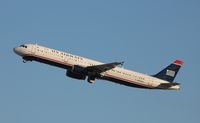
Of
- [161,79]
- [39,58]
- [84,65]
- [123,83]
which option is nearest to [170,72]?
[161,79]

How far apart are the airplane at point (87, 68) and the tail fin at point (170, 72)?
15.3ft

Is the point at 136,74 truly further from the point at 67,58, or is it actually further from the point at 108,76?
the point at 67,58

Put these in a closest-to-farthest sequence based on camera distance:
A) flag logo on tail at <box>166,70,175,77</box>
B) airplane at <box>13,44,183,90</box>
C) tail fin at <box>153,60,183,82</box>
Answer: airplane at <box>13,44,183,90</box>
tail fin at <box>153,60,183,82</box>
flag logo on tail at <box>166,70,175,77</box>

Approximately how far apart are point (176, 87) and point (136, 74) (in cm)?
953

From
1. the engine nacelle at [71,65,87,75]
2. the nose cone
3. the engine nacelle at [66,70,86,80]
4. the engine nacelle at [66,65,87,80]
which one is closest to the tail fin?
the engine nacelle at [66,70,86,80]

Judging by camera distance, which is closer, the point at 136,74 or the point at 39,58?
the point at 39,58

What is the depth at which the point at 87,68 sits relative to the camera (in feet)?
394

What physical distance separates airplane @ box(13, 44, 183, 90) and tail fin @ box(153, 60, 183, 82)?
15.3 ft

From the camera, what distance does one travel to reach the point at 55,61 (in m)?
119

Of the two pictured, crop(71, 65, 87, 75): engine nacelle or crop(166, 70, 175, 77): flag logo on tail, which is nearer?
crop(71, 65, 87, 75): engine nacelle

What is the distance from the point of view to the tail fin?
133m

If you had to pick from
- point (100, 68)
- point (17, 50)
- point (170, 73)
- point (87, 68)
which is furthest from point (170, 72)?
point (17, 50)

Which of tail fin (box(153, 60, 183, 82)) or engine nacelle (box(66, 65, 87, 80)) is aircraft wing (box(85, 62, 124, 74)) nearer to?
engine nacelle (box(66, 65, 87, 80))

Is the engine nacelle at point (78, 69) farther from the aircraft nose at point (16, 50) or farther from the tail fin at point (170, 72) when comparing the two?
the tail fin at point (170, 72)
